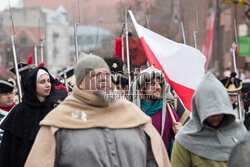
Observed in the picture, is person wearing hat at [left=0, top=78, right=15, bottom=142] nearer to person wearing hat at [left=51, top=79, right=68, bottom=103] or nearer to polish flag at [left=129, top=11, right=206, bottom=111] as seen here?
person wearing hat at [left=51, top=79, right=68, bottom=103]

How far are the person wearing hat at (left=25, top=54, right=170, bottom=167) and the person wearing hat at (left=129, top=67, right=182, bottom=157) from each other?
152 cm

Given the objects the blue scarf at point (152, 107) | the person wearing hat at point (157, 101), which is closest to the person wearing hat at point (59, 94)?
the person wearing hat at point (157, 101)

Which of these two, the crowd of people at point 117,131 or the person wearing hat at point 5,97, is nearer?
the crowd of people at point 117,131

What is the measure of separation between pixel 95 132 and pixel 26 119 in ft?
7.26

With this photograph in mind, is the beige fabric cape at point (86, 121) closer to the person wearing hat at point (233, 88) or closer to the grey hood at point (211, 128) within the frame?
the grey hood at point (211, 128)

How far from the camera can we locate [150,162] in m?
3.79

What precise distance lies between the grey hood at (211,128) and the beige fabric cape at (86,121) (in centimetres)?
25

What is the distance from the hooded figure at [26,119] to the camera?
17.9ft

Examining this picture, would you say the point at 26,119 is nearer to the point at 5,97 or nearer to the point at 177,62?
the point at 177,62

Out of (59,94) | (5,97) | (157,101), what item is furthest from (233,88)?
(157,101)

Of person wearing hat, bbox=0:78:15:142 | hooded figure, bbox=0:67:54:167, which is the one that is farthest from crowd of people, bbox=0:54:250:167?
person wearing hat, bbox=0:78:15:142

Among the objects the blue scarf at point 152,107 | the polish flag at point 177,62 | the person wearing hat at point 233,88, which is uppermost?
the polish flag at point 177,62

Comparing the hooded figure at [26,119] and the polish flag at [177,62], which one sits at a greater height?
the polish flag at [177,62]

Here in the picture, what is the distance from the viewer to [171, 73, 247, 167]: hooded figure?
375 centimetres
